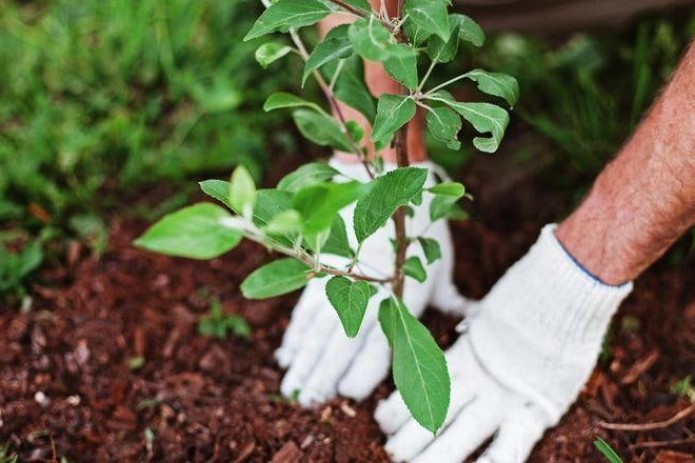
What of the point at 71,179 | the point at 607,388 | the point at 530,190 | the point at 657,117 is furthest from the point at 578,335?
the point at 71,179

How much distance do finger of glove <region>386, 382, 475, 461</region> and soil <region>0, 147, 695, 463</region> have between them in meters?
0.04

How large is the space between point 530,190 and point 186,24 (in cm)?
123

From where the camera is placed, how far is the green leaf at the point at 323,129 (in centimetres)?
136

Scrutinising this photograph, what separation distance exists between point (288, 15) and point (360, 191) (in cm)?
28

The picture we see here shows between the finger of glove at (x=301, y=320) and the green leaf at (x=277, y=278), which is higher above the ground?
the green leaf at (x=277, y=278)

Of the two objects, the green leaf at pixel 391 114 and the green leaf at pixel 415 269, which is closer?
the green leaf at pixel 391 114

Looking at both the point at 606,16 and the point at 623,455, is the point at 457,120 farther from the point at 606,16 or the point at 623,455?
the point at 606,16

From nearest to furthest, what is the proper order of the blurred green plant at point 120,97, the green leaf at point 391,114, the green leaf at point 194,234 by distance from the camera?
the green leaf at point 194,234
the green leaf at point 391,114
the blurred green plant at point 120,97

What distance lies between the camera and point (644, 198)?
1322mm

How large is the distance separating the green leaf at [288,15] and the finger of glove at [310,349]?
0.78m

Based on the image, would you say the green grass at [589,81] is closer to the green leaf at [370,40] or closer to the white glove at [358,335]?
the white glove at [358,335]

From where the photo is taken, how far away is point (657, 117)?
129cm

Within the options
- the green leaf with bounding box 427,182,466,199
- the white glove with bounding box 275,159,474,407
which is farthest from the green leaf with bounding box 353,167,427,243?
the white glove with bounding box 275,159,474,407

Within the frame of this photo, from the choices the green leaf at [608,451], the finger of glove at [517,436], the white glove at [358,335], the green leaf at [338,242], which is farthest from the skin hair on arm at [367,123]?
the green leaf at [608,451]
